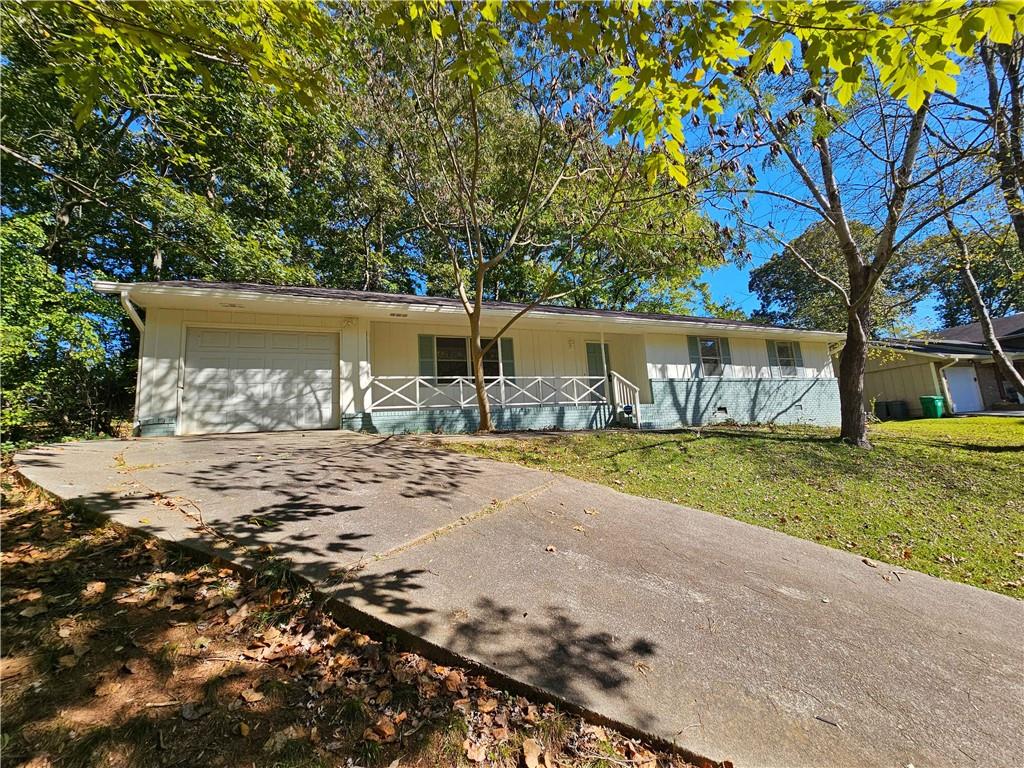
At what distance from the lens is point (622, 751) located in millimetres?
1633

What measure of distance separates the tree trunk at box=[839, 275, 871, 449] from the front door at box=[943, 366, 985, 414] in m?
14.9

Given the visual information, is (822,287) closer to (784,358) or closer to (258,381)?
(784,358)

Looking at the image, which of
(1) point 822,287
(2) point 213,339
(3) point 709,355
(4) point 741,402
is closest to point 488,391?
(2) point 213,339

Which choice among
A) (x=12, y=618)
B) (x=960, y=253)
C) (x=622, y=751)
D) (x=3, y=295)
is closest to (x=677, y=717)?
(x=622, y=751)

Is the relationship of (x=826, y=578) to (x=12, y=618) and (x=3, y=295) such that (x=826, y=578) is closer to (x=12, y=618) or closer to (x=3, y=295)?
(x=12, y=618)

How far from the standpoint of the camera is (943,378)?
57.9 feet

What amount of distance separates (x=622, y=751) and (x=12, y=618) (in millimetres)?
2748

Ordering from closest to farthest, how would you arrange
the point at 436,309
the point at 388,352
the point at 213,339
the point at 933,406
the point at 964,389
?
the point at 213,339 < the point at 436,309 < the point at 388,352 < the point at 933,406 < the point at 964,389

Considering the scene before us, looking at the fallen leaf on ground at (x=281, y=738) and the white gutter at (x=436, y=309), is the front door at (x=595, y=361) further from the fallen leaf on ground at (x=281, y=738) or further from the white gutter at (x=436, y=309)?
the fallen leaf on ground at (x=281, y=738)

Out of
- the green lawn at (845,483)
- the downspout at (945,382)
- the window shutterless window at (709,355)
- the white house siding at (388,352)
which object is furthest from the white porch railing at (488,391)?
the downspout at (945,382)

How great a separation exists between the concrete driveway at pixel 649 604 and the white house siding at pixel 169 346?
344 centimetres

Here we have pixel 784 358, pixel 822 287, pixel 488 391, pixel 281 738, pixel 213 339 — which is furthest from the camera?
pixel 822 287

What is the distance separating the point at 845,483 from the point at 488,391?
7709 mm

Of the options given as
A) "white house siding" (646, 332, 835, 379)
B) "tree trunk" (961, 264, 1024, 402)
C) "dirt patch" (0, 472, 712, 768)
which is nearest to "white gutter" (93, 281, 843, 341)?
"white house siding" (646, 332, 835, 379)
